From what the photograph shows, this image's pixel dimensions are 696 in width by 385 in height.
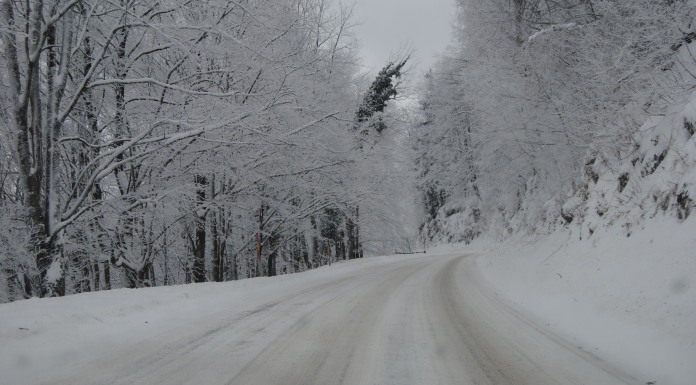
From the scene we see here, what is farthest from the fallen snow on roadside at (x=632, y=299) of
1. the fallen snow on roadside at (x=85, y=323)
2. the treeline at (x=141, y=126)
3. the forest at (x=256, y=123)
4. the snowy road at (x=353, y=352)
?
the treeline at (x=141, y=126)

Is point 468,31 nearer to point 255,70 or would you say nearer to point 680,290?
point 255,70

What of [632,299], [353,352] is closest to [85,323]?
[353,352]

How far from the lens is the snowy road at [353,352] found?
400cm

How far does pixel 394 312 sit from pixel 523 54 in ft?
31.3

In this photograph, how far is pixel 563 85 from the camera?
13086 mm

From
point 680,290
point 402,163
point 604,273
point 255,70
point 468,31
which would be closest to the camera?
point 680,290

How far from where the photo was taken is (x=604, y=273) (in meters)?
7.17

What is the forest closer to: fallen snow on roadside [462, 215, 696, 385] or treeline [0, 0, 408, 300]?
treeline [0, 0, 408, 300]

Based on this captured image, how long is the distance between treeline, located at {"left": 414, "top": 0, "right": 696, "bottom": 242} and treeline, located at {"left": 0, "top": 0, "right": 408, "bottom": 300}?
6447 millimetres

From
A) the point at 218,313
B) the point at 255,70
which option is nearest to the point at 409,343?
the point at 218,313

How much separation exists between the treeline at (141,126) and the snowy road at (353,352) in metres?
4.79

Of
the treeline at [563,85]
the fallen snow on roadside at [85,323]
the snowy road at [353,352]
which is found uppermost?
the treeline at [563,85]

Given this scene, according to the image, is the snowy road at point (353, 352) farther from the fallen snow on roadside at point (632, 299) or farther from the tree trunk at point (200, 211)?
the tree trunk at point (200, 211)

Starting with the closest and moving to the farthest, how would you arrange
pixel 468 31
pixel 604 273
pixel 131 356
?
1. pixel 131 356
2. pixel 604 273
3. pixel 468 31
